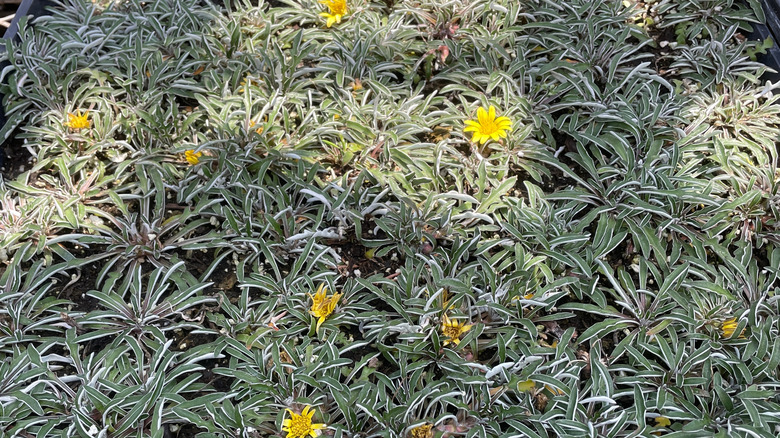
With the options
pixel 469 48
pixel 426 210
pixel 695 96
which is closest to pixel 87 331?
pixel 426 210

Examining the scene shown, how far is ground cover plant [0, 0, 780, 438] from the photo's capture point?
1626mm

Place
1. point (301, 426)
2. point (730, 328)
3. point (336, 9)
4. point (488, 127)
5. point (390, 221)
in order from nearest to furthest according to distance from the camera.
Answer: point (301, 426) → point (730, 328) → point (390, 221) → point (488, 127) → point (336, 9)

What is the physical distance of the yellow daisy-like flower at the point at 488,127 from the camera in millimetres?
2068

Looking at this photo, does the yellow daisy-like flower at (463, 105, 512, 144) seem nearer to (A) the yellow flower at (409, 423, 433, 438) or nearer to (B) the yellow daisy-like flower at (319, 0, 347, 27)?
(B) the yellow daisy-like flower at (319, 0, 347, 27)

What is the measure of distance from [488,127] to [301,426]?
1.10 metres

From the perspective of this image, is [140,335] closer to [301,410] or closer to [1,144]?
[301,410]

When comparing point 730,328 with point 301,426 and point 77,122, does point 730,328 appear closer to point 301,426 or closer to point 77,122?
point 301,426

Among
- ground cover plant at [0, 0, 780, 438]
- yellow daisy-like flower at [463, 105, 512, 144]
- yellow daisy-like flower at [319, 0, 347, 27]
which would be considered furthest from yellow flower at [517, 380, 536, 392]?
yellow daisy-like flower at [319, 0, 347, 27]

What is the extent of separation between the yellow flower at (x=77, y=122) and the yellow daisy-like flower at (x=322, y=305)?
105cm

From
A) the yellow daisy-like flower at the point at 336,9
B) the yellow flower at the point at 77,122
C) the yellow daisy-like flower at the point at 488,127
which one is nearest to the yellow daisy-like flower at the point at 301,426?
the yellow daisy-like flower at the point at 488,127

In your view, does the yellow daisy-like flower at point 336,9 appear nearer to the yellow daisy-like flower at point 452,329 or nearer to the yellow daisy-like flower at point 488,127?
the yellow daisy-like flower at point 488,127

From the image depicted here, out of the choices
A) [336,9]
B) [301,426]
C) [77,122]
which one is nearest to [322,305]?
[301,426]

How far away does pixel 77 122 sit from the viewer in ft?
7.04

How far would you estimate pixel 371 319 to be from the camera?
1.76m
